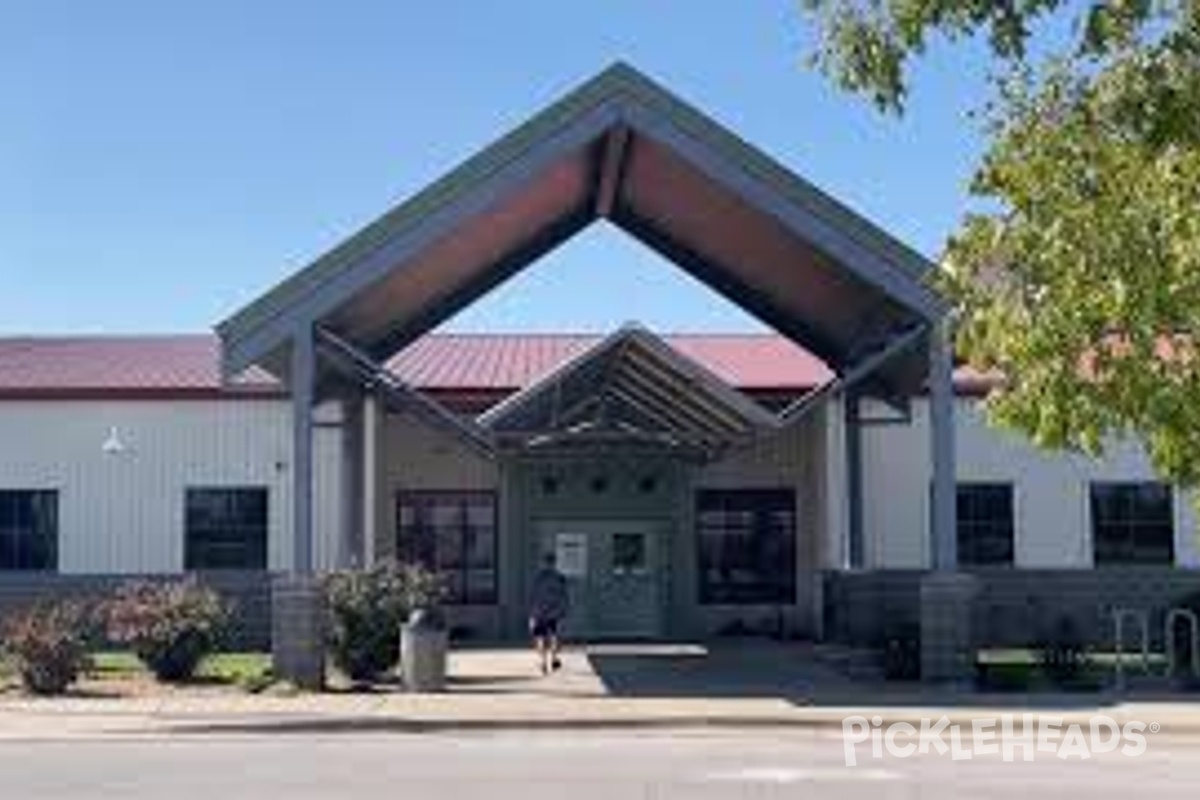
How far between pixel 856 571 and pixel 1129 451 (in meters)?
6.80

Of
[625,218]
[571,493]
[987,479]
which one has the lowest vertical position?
[571,493]

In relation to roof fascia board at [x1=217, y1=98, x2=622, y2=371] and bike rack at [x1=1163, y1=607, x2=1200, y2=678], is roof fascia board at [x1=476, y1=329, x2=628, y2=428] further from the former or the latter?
bike rack at [x1=1163, y1=607, x2=1200, y2=678]

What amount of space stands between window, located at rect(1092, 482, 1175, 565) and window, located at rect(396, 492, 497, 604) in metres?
10.9

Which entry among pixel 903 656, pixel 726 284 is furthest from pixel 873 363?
pixel 726 284

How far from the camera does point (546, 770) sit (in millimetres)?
18391

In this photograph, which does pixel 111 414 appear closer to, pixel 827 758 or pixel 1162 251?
pixel 827 758

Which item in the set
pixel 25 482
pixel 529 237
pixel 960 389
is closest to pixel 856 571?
pixel 960 389

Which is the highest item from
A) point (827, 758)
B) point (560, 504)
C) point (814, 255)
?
point (814, 255)

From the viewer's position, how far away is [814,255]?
3008cm

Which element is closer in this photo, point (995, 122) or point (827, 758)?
point (995, 122)

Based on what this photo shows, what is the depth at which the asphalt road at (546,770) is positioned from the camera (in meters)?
16.7

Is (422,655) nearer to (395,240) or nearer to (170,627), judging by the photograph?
(170,627)

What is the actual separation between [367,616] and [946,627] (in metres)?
7.18

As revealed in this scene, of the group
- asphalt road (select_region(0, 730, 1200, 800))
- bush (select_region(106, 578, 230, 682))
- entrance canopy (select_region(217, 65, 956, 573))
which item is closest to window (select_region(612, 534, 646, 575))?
entrance canopy (select_region(217, 65, 956, 573))
